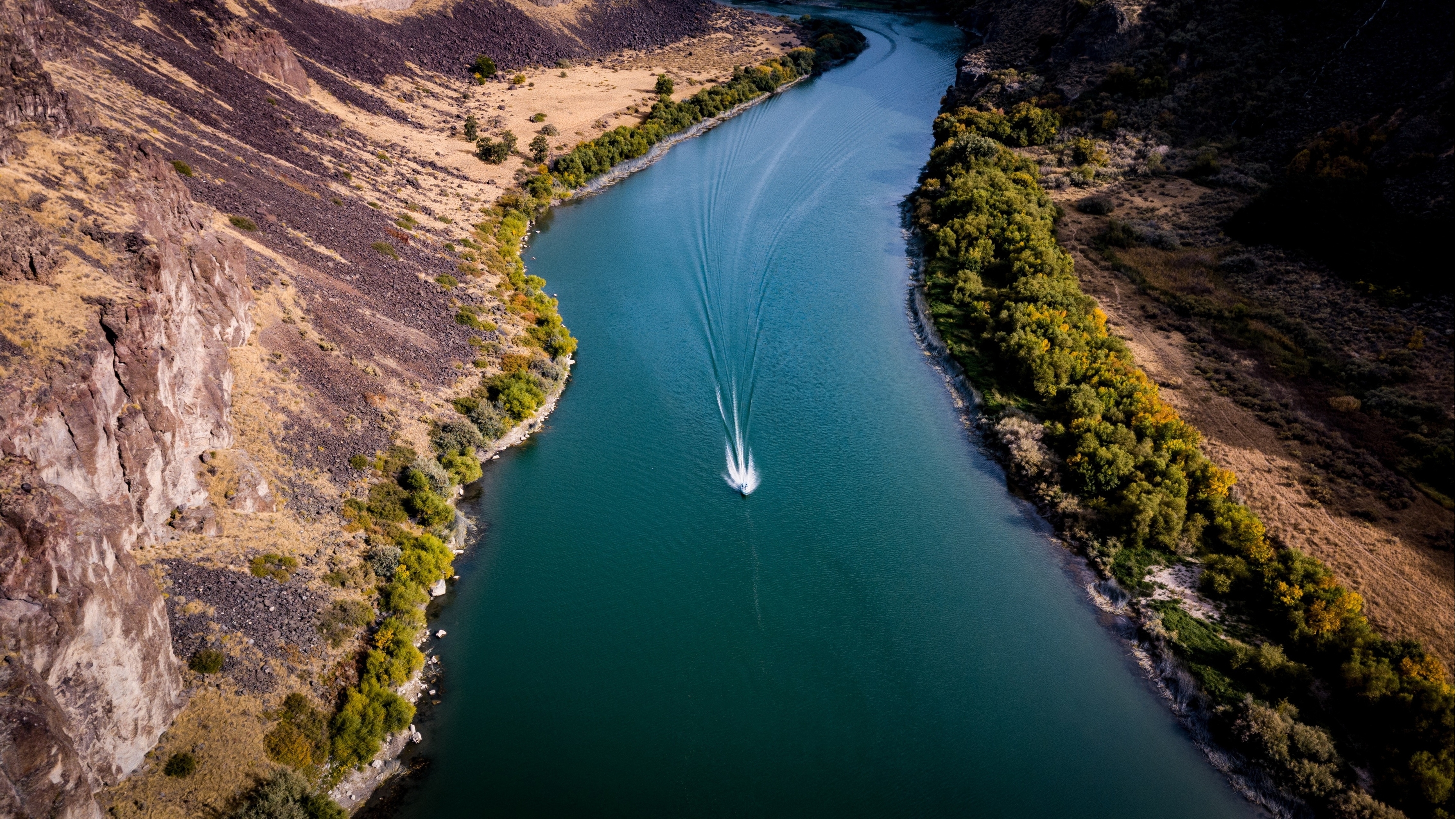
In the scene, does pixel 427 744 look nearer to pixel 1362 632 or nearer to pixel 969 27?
pixel 1362 632

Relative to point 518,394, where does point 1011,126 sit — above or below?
above

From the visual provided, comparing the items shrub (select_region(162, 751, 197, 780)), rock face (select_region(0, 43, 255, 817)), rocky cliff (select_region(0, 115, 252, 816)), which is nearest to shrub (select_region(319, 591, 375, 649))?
rocky cliff (select_region(0, 115, 252, 816))

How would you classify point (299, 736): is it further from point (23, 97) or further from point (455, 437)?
point (23, 97)

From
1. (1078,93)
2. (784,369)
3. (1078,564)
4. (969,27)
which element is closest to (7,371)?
(784,369)

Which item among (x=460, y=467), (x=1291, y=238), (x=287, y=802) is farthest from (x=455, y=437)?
(x=1291, y=238)

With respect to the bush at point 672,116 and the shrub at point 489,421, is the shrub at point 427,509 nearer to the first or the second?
the shrub at point 489,421

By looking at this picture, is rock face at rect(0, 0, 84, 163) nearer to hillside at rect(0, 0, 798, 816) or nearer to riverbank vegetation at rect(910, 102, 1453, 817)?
hillside at rect(0, 0, 798, 816)

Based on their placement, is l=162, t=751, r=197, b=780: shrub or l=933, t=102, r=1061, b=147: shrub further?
l=933, t=102, r=1061, b=147: shrub
